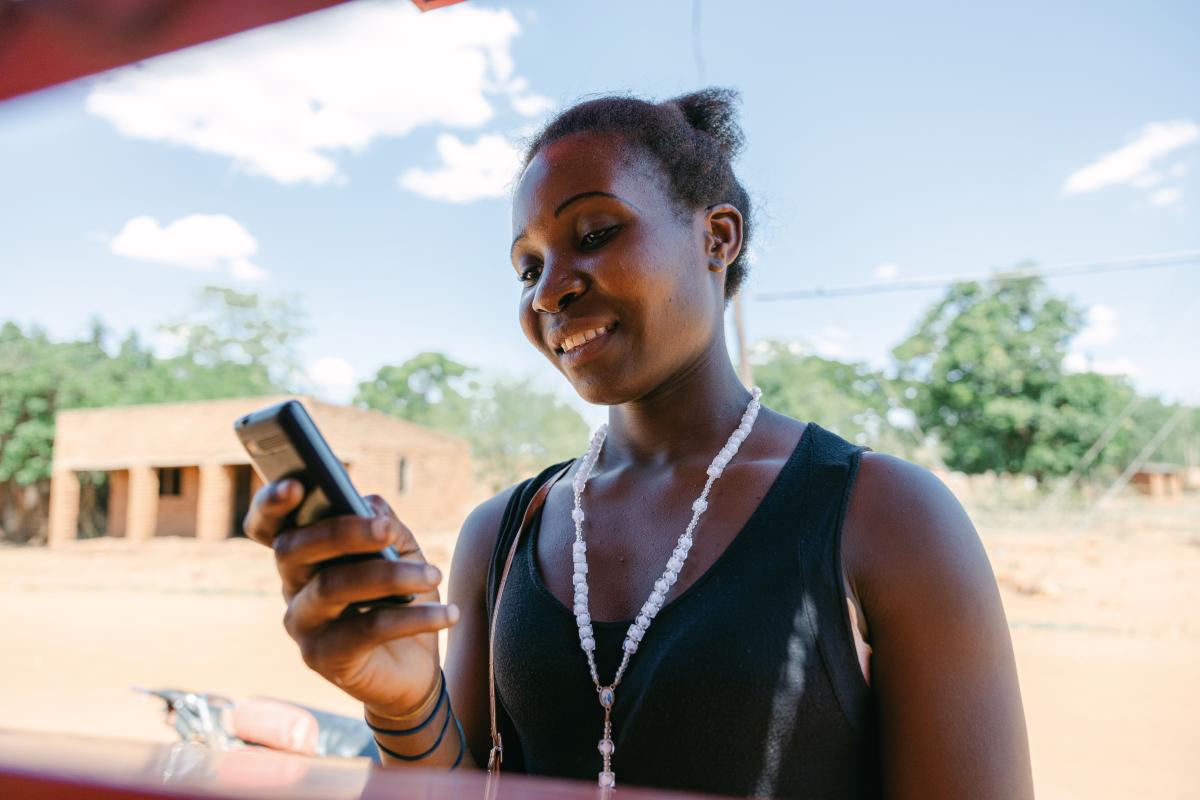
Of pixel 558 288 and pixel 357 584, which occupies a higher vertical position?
pixel 558 288

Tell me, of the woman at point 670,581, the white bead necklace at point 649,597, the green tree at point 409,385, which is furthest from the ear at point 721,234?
the green tree at point 409,385

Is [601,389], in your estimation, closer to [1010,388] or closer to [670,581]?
[670,581]

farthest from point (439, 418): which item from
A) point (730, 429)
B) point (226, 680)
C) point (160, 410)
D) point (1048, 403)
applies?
point (730, 429)

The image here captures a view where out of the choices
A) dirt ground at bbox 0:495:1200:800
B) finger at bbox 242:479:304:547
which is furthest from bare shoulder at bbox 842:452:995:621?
dirt ground at bbox 0:495:1200:800

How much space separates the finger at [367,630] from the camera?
0.78m

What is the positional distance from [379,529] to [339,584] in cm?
7

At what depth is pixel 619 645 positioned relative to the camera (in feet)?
3.91

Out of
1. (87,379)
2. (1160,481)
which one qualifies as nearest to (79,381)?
(87,379)

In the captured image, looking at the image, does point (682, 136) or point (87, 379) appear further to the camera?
point (87, 379)

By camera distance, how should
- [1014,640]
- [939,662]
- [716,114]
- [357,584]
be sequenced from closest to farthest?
[357,584], [939,662], [716,114], [1014,640]

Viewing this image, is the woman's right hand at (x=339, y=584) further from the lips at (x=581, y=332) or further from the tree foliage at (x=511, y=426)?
the tree foliage at (x=511, y=426)

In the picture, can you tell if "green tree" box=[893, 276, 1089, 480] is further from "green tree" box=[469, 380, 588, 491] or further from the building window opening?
the building window opening

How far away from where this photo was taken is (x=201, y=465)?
2273cm

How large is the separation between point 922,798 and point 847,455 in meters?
0.47
